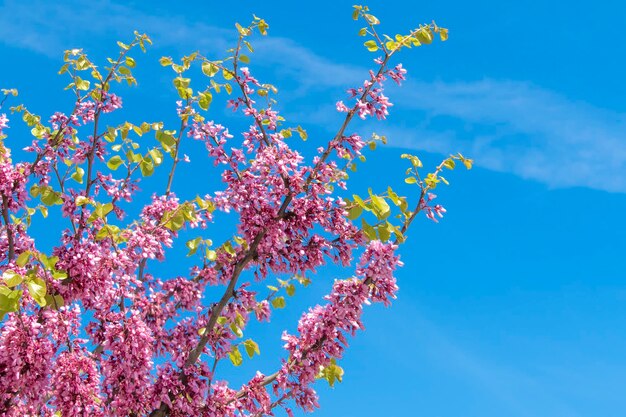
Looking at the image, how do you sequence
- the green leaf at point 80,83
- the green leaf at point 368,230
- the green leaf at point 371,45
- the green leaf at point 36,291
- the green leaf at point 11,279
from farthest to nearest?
the green leaf at point 80,83
the green leaf at point 371,45
the green leaf at point 368,230
the green leaf at point 11,279
the green leaf at point 36,291

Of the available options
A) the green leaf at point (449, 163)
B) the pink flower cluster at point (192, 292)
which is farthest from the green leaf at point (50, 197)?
the green leaf at point (449, 163)

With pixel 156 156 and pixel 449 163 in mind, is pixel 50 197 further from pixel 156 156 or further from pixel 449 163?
pixel 449 163

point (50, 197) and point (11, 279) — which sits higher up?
point (50, 197)

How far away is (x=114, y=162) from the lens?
9.91 m

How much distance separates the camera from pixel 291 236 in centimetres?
905

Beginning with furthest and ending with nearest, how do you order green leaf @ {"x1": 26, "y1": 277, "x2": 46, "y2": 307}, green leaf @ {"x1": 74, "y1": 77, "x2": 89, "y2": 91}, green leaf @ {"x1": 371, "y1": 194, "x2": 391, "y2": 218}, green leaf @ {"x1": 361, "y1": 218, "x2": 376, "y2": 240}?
green leaf @ {"x1": 74, "y1": 77, "x2": 89, "y2": 91} < green leaf @ {"x1": 361, "y1": 218, "x2": 376, "y2": 240} < green leaf @ {"x1": 371, "y1": 194, "x2": 391, "y2": 218} < green leaf @ {"x1": 26, "y1": 277, "x2": 46, "y2": 307}

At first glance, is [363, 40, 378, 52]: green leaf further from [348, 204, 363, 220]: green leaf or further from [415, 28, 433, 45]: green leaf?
[348, 204, 363, 220]: green leaf

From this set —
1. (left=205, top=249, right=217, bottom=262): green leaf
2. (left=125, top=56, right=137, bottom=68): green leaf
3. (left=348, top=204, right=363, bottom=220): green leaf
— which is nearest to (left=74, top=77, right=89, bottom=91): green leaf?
(left=125, top=56, right=137, bottom=68): green leaf

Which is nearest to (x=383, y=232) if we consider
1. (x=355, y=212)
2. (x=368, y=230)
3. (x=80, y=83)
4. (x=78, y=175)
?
(x=368, y=230)

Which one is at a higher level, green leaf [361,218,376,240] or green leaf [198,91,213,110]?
green leaf [198,91,213,110]

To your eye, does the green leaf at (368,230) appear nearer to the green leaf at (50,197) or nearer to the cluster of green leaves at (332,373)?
the cluster of green leaves at (332,373)

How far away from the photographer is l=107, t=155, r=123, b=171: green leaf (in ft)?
32.3

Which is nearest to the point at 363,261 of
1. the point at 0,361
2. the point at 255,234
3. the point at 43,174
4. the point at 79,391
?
the point at 255,234

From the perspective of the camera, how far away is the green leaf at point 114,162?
32.3 ft
